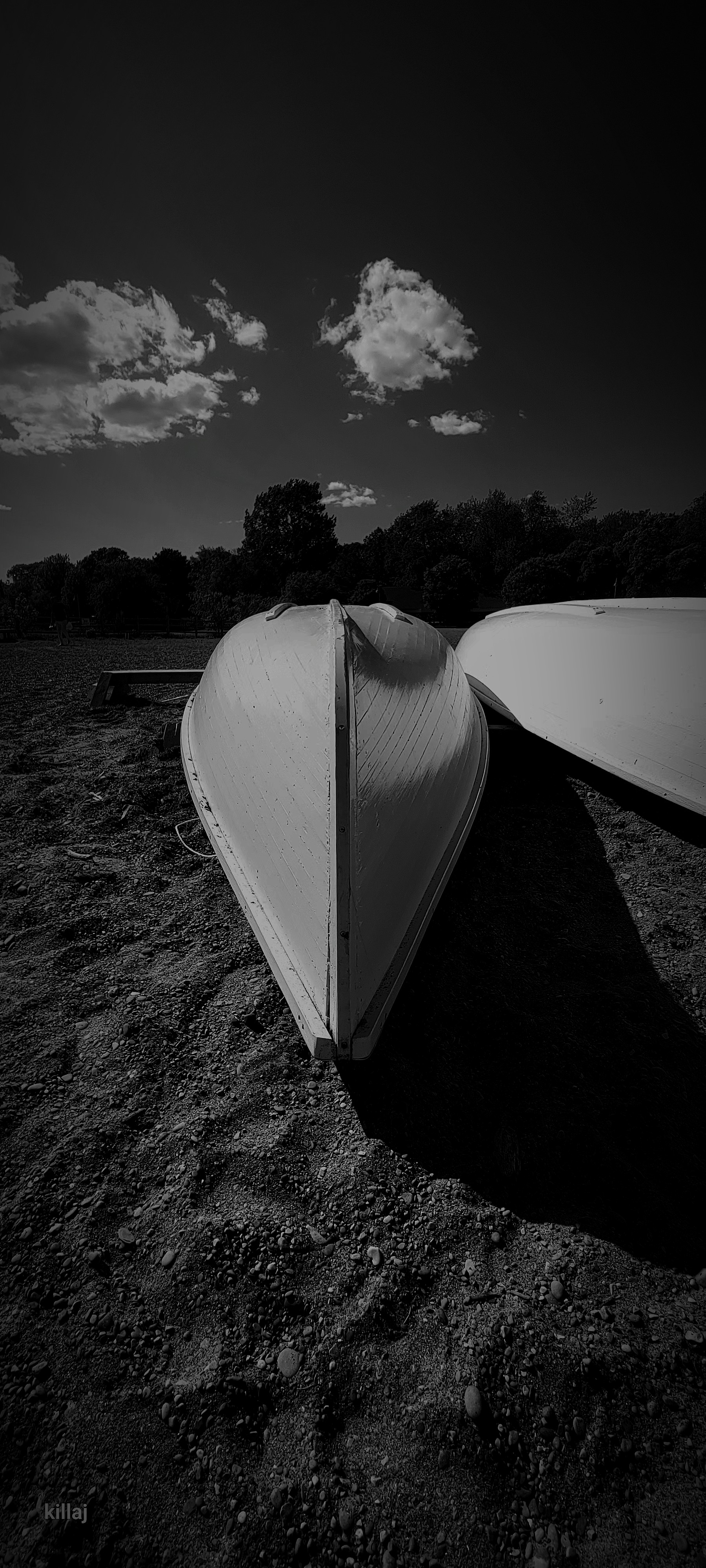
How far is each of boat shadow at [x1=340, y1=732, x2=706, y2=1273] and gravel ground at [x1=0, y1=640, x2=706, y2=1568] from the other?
0.04 feet

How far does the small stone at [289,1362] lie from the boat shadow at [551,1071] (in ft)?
1.97

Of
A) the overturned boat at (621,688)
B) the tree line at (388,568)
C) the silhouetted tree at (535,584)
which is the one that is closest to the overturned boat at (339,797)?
the overturned boat at (621,688)

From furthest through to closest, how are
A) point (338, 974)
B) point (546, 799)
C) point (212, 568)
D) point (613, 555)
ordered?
1. point (212, 568)
2. point (613, 555)
3. point (546, 799)
4. point (338, 974)

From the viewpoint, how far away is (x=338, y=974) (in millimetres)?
1775

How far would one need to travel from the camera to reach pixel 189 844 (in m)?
3.68

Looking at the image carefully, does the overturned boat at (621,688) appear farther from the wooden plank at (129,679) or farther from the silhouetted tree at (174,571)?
the silhouetted tree at (174,571)

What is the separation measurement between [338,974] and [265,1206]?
2.30 ft

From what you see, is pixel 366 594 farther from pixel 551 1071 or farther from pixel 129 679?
pixel 551 1071

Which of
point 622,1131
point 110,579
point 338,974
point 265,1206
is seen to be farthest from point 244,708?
point 110,579

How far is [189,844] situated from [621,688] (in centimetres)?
328

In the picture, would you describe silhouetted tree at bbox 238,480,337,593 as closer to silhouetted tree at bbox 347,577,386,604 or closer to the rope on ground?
silhouetted tree at bbox 347,577,386,604

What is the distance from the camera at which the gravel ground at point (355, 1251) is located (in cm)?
114

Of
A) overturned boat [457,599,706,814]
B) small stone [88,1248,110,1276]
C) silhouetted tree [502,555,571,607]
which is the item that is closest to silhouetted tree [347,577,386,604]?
silhouetted tree [502,555,571,607]

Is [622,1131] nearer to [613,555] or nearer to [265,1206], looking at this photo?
[265,1206]
